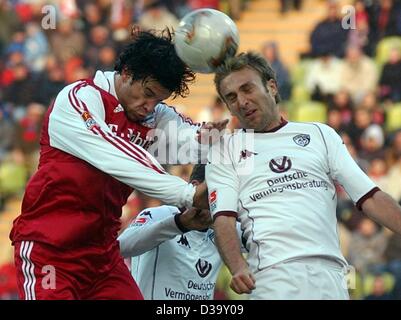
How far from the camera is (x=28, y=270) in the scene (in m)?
6.80

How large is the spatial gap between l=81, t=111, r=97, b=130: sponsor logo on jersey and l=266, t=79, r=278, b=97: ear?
960 mm

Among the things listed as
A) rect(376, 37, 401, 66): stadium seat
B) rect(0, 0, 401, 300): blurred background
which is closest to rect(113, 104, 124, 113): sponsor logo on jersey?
rect(0, 0, 401, 300): blurred background

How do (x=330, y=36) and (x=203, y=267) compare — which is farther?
(x=330, y=36)

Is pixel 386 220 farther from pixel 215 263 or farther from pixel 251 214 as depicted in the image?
pixel 215 263

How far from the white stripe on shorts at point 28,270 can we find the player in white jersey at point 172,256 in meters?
0.71

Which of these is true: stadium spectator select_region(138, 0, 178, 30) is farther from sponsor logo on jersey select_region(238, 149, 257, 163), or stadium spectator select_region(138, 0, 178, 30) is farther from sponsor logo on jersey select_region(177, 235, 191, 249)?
sponsor logo on jersey select_region(238, 149, 257, 163)

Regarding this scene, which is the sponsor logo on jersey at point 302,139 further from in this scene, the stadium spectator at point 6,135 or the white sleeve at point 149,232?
the stadium spectator at point 6,135

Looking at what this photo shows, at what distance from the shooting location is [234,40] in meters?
6.63

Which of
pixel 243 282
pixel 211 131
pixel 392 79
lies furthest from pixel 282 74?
pixel 243 282

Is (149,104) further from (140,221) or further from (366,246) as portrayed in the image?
(366,246)

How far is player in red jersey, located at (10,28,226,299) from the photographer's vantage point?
6.66m

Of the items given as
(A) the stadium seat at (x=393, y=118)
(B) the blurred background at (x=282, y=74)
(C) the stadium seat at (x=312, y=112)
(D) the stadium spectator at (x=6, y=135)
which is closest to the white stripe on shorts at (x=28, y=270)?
(B) the blurred background at (x=282, y=74)

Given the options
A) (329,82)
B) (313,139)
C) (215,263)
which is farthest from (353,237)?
(313,139)

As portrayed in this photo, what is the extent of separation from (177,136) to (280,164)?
0.94 m
